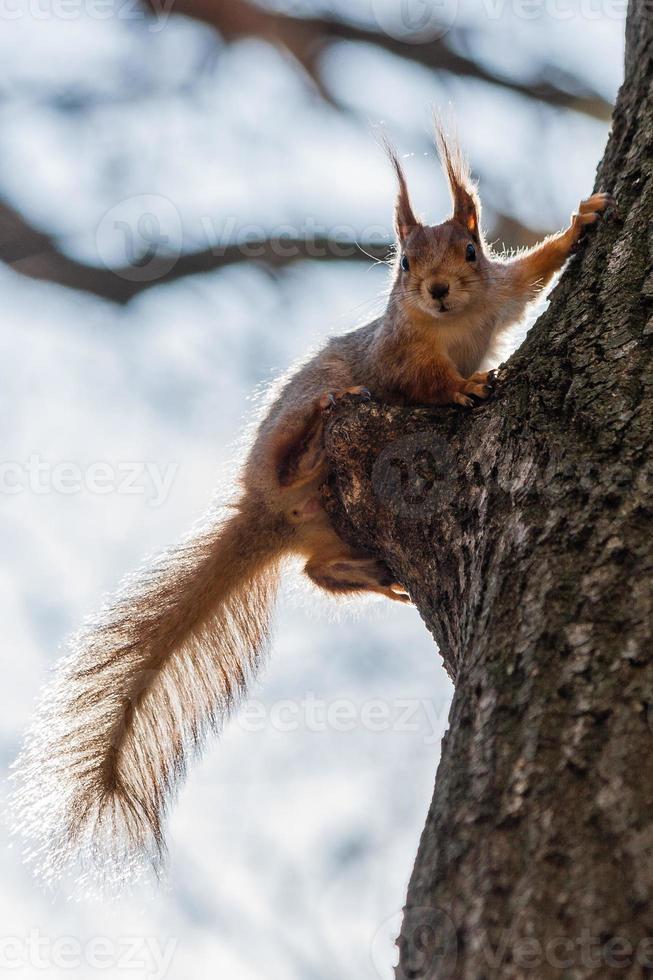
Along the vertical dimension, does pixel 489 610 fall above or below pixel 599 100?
below

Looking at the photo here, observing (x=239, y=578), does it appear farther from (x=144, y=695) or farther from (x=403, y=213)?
(x=403, y=213)

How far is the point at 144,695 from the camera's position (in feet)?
9.59

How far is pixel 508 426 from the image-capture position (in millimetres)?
2006

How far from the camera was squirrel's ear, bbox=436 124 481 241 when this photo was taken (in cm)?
360

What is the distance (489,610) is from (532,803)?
16.9 inches

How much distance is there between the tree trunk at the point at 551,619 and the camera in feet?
3.49

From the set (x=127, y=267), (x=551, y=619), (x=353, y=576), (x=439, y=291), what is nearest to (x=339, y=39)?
(x=127, y=267)

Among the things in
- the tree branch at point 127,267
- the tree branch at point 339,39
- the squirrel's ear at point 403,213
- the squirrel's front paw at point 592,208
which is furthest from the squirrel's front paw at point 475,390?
the tree branch at point 339,39

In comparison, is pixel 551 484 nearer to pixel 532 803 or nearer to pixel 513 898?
pixel 532 803

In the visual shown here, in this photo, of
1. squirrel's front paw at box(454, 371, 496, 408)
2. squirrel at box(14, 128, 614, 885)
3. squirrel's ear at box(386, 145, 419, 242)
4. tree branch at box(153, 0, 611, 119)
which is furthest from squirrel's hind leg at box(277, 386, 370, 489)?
tree branch at box(153, 0, 611, 119)

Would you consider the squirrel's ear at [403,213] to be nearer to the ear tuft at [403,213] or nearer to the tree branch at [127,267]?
the ear tuft at [403,213]

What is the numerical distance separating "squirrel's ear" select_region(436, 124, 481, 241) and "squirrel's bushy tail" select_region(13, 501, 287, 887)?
4.40ft

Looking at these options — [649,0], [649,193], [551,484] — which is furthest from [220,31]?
[551,484]

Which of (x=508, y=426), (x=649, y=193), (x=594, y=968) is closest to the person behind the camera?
(x=594, y=968)
